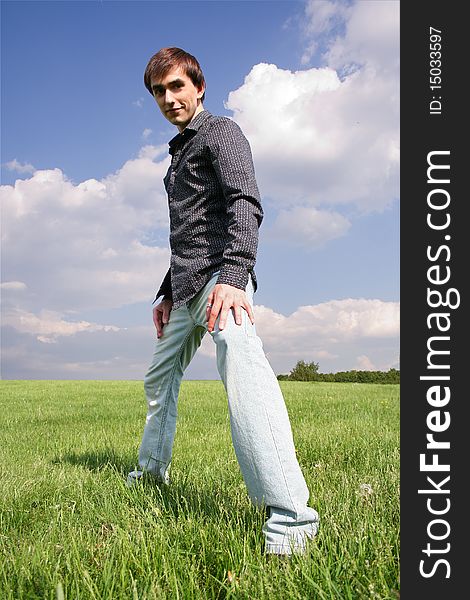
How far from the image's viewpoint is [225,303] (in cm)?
303

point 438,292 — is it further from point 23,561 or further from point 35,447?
point 35,447

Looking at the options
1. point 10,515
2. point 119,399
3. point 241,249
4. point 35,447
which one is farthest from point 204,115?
point 119,399

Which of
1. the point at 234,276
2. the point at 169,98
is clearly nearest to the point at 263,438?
the point at 234,276

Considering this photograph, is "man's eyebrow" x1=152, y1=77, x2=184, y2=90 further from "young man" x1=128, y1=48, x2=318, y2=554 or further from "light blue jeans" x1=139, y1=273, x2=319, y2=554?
"light blue jeans" x1=139, y1=273, x2=319, y2=554

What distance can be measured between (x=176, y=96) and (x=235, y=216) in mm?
1044

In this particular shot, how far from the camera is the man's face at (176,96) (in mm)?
3689

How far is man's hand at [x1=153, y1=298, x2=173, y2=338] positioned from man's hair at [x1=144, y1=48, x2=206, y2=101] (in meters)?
1.40

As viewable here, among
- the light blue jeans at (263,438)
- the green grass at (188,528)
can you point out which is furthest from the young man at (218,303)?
the green grass at (188,528)

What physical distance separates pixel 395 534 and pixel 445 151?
70.3 inches

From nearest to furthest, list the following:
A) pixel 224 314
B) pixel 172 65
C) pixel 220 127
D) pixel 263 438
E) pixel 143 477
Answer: pixel 263 438, pixel 224 314, pixel 220 127, pixel 172 65, pixel 143 477

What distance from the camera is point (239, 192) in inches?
128

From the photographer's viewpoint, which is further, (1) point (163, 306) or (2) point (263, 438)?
(1) point (163, 306)

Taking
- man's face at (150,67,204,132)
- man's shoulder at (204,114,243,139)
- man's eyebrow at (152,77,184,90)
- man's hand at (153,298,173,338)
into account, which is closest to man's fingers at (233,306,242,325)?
man's shoulder at (204,114,243,139)

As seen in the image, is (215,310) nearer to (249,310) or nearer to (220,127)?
(249,310)
